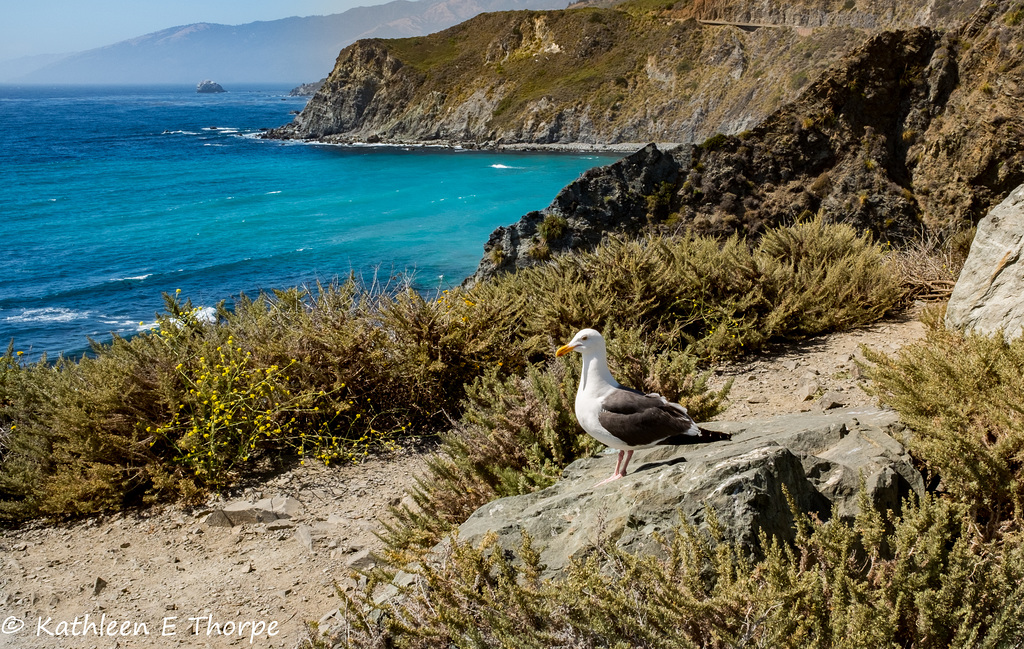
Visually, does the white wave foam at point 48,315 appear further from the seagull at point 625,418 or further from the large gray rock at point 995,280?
the large gray rock at point 995,280

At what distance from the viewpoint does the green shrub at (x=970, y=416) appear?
120 inches

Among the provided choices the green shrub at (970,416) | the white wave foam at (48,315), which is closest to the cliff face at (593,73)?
the white wave foam at (48,315)

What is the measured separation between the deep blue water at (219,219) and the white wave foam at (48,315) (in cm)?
7

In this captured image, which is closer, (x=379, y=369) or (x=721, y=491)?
(x=721, y=491)

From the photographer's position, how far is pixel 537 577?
9.04 ft

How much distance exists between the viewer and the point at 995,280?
535cm

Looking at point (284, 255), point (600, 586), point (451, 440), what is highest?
point (600, 586)

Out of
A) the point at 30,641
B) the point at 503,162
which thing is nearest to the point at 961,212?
the point at 30,641

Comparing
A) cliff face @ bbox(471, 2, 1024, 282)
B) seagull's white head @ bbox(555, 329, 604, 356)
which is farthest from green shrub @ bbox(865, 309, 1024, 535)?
cliff face @ bbox(471, 2, 1024, 282)

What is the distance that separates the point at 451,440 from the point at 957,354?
329 centimetres

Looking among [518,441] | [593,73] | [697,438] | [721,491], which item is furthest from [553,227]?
[593,73]

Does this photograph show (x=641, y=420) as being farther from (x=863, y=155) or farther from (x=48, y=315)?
(x=48, y=315)

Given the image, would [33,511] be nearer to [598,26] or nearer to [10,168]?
[10,168]

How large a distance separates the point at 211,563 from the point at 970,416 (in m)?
4.74
